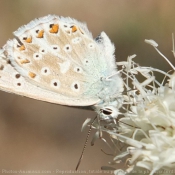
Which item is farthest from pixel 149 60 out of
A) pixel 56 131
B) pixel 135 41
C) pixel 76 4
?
pixel 76 4

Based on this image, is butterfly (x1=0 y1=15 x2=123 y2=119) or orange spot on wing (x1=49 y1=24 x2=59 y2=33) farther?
orange spot on wing (x1=49 y1=24 x2=59 y2=33)

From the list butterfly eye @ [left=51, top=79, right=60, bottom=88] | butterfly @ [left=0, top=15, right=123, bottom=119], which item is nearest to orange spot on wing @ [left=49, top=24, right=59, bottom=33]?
butterfly @ [left=0, top=15, right=123, bottom=119]

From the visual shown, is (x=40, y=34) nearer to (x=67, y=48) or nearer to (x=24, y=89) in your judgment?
(x=67, y=48)

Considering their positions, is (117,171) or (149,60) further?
(149,60)

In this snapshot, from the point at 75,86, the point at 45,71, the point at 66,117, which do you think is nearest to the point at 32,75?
the point at 45,71

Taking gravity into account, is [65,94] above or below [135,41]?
above

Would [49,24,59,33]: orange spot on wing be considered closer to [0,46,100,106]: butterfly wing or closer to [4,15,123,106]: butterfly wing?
[4,15,123,106]: butterfly wing

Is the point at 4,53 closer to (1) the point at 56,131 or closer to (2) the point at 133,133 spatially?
(2) the point at 133,133

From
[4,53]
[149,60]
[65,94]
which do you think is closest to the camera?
[65,94]
